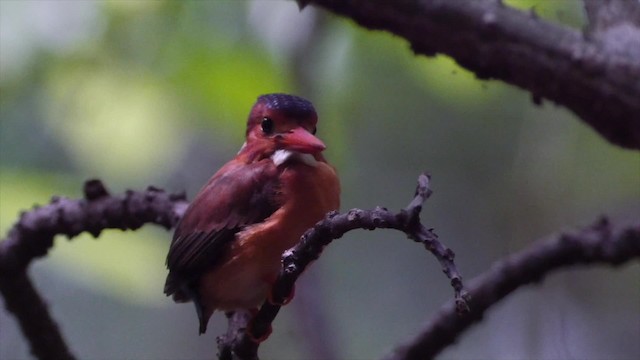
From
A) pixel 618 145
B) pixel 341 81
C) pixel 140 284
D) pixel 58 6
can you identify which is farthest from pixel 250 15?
pixel 618 145

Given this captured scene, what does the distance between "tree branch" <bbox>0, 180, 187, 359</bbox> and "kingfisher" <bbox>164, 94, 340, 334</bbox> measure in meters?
0.11

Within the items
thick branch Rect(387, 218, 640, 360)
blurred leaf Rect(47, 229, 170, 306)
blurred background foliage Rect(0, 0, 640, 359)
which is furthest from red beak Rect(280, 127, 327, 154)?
blurred leaf Rect(47, 229, 170, 306)

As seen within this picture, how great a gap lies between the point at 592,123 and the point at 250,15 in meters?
0.55

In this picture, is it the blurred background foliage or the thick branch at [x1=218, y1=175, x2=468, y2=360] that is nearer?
the thick branch at [x1=218, y1=175, x2=468, y2=360]

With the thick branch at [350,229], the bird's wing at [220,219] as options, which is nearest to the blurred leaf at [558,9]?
the bird's wing at [220,219]

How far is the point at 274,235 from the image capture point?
123 cm

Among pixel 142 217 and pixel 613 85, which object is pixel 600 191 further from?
pixel 142 217

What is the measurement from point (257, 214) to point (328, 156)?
243 millimetres

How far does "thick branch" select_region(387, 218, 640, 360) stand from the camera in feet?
3.94

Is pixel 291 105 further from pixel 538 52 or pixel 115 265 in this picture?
pixel 115 265

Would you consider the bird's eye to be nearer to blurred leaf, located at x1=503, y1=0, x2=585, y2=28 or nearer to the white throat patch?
the white throat patch

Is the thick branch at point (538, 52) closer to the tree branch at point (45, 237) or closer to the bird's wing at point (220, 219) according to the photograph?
the bird's wing at point (220, 219)

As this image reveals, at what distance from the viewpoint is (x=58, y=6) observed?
61.2 inches

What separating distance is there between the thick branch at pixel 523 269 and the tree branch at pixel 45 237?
0.48m
